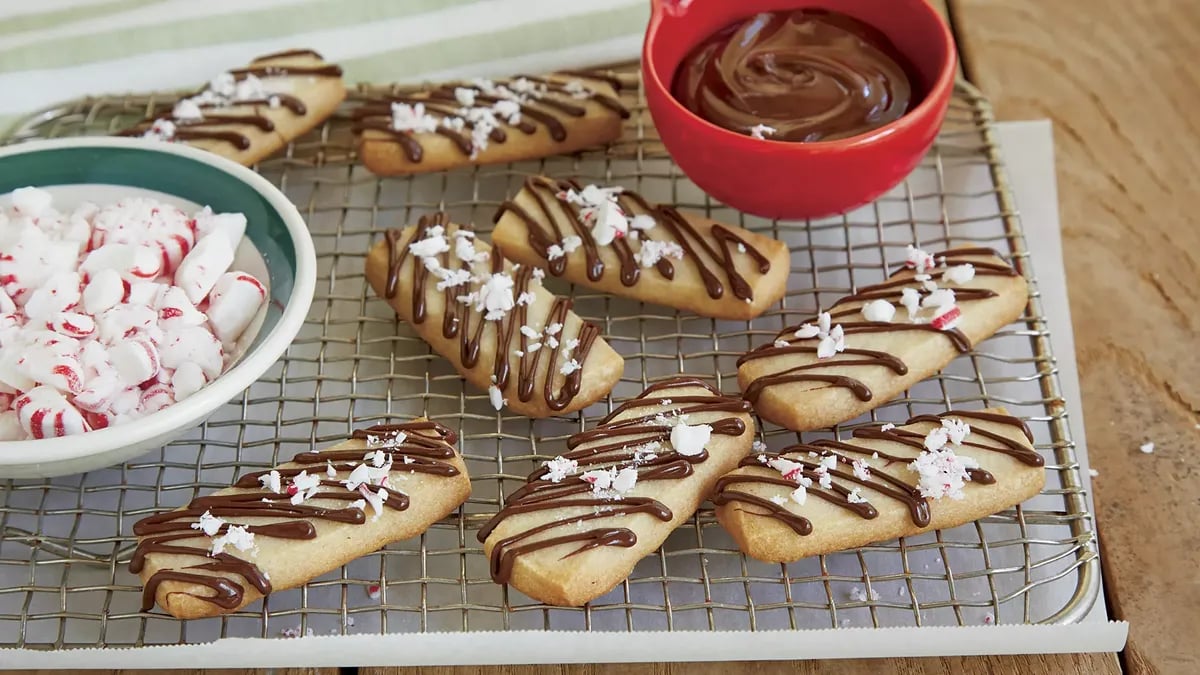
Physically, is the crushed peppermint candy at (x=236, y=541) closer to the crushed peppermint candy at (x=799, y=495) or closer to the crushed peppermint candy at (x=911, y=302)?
the crushed peppermint candy at (x=799, y=495)

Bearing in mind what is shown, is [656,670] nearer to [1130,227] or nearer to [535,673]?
[535,673]

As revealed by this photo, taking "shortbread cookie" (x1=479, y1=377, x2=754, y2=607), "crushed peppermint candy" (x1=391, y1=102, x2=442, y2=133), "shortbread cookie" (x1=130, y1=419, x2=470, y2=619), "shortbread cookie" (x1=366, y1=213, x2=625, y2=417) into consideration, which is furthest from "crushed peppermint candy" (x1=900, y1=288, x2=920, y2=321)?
"crushed peppermint candy" (x1=391, y1=102, x2=442, y2=133)

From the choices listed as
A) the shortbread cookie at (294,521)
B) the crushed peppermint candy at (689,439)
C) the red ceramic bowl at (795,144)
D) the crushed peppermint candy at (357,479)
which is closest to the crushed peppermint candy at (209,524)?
the shortbread cookie at (294,521)

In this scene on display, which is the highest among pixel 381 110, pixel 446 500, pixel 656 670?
pixel 381 110

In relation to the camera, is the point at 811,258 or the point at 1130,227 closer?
the point at 811,258

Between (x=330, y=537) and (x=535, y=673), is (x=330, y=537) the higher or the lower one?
the higher one

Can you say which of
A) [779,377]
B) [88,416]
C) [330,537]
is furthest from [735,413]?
[88,416]

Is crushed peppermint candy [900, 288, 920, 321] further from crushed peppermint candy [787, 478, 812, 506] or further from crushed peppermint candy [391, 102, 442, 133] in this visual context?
crushed peppermint candy [391, 102, 442, 133]
